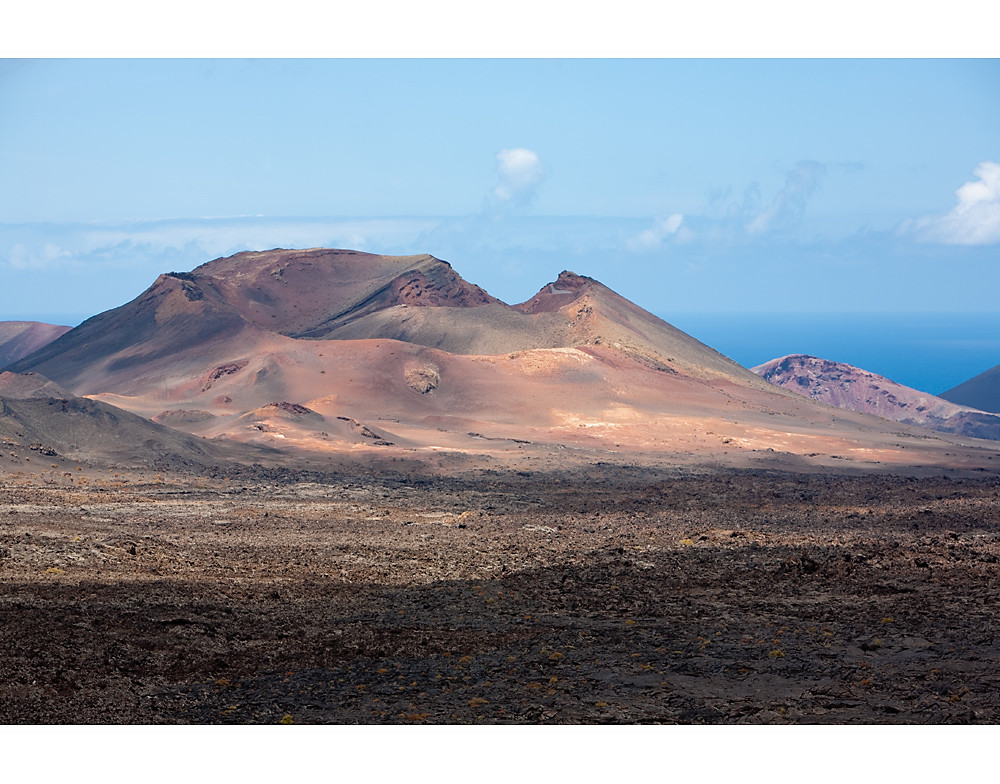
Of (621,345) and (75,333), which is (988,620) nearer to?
(621,345)

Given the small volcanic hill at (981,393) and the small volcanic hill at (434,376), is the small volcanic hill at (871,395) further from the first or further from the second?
the small volcanic hill at (434,376)

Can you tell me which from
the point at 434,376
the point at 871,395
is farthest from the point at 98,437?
the point at 871,395

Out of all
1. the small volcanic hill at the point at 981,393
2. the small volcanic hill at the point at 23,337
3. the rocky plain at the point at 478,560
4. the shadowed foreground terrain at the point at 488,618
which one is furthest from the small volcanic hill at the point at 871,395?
the shadowed foreground terrain at the point at 488,618

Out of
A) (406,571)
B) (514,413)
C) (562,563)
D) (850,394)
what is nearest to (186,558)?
(406,571)

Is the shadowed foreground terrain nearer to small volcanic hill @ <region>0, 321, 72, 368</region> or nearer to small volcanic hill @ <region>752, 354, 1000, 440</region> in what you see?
small volcanic hill @ <region>752, 354, 1000, 440</region>

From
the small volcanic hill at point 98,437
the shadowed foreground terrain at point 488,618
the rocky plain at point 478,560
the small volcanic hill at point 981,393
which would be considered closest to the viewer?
the shadowed foreground terrain at point 488,618

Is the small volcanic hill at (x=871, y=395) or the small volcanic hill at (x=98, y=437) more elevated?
the small volcanic hill at (x=871, y=395)
